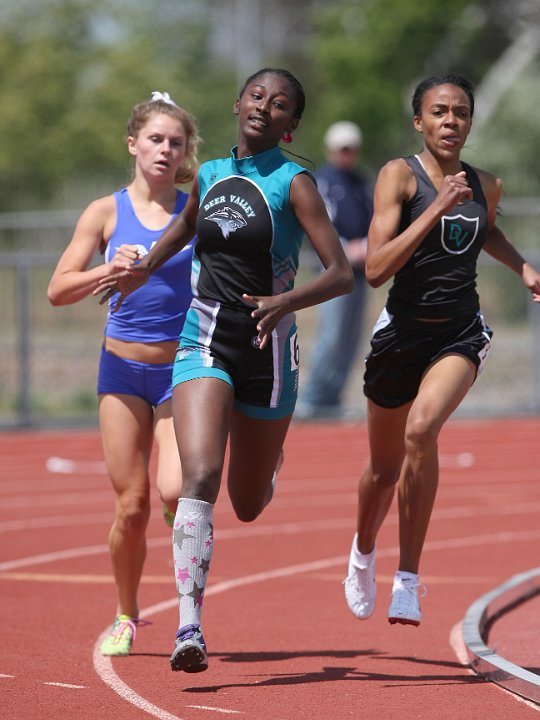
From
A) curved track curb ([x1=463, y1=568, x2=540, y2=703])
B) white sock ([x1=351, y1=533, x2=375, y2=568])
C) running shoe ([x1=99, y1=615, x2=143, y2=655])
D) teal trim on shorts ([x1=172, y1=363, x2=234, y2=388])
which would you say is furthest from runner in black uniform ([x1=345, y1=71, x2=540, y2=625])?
running shoe ([x1=99, y1=615, x2=143, y2=655])

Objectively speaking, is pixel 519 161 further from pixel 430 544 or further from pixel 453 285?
pixel 453 285

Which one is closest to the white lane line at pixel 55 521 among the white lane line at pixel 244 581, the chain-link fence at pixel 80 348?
the white lane line at pixel 244 581

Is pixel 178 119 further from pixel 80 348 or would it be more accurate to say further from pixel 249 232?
pixel 80 348

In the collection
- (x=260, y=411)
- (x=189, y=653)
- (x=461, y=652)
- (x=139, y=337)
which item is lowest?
(x=461, y=652)

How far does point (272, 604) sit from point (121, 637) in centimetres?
174

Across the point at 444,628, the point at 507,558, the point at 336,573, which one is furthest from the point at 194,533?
the point at 507,558

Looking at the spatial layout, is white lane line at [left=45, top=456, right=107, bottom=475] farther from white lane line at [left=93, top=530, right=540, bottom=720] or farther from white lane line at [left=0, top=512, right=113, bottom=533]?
white lane line at [left=93, top=530, right=540, bottom=720]

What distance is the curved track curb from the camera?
6.30m

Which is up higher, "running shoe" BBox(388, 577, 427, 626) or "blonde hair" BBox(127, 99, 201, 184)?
"blonde hair" BBox(127, 99, 201, 184)

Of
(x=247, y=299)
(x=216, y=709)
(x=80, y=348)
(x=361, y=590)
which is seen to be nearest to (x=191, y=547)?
(x=216, y=709)

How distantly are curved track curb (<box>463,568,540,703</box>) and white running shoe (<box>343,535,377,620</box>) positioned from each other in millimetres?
488

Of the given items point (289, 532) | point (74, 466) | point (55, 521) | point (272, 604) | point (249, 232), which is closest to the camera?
point (249, 232)

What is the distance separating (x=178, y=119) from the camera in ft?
24.9

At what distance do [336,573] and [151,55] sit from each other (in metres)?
40.2
